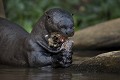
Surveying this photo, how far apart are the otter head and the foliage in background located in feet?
11.7

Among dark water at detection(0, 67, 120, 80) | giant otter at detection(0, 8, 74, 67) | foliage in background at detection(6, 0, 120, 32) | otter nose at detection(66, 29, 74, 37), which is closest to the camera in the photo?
dark water at detection(0, 67, 120, 80)

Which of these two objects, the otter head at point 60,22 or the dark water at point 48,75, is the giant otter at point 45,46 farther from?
the dark water at point 48,75

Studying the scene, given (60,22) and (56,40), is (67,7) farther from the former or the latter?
(60,22)

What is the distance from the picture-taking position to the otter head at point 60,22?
6.18 m

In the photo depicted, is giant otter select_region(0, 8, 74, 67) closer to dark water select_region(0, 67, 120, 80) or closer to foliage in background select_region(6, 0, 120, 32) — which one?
dark water select_region(0, 67, 120, 80)

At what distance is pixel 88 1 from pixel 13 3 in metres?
2.95

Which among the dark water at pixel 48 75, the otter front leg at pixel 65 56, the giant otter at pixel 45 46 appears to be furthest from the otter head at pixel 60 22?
the dark water at pixel 48 75

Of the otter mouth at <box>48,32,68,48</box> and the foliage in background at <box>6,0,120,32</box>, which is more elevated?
the foliage in background at <box>6,0,120,32</box>

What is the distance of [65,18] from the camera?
6.26m

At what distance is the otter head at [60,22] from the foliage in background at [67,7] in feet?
A: 11.7

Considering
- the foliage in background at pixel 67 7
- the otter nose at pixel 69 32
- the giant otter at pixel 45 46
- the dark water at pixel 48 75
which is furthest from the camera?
the foliage in background at pixel 67 7

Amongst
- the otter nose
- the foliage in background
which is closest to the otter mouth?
the otter nose

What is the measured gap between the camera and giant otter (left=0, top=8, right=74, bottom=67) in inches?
245

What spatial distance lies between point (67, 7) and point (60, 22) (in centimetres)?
545
